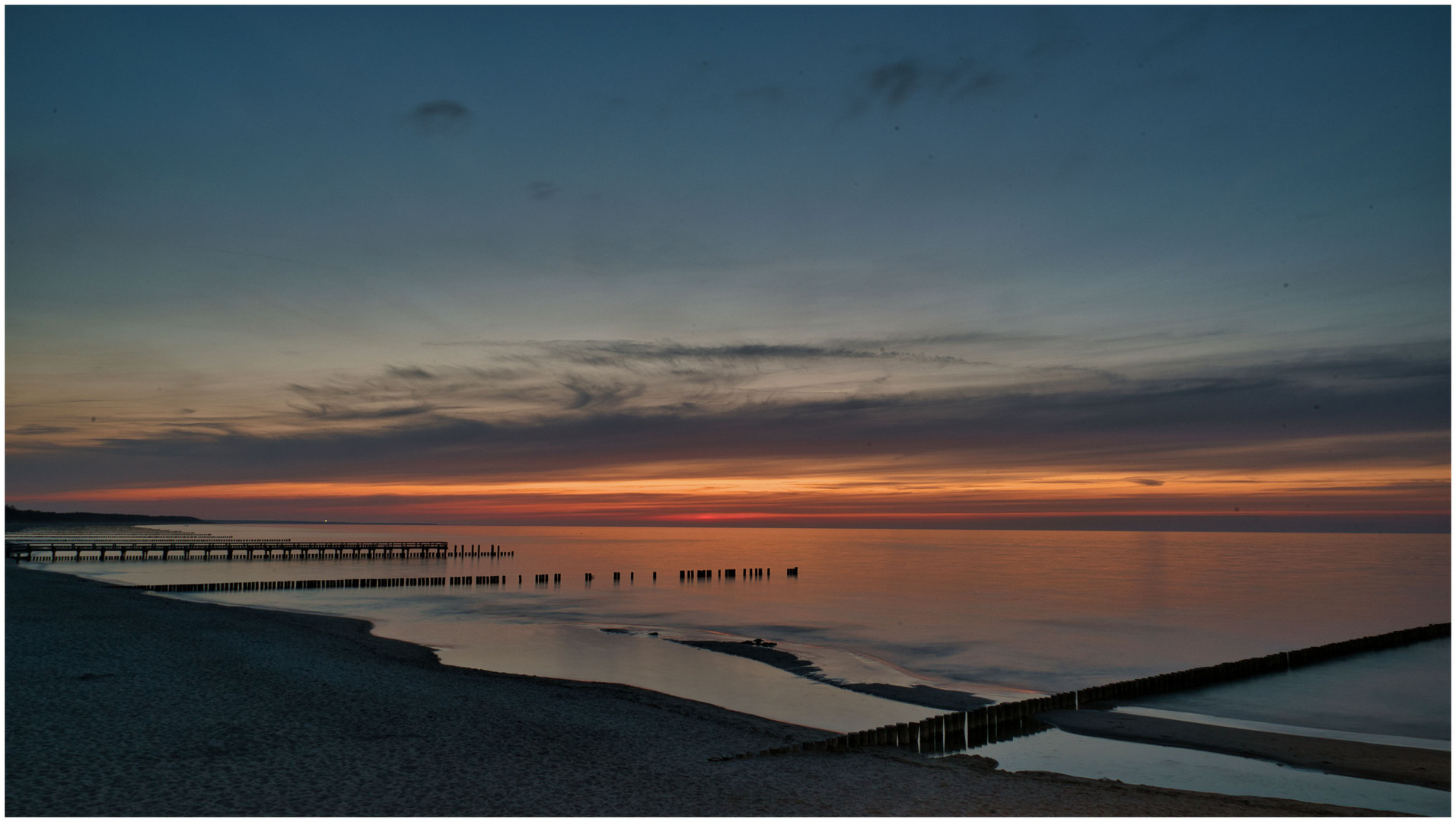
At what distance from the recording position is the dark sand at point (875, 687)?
2686 cm

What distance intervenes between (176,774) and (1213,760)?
21.3m

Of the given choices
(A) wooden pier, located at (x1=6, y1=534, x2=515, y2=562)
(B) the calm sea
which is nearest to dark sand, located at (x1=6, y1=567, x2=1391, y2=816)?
(B) the calm sea

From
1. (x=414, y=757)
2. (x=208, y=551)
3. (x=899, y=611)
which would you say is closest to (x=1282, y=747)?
(x=414, y=757)

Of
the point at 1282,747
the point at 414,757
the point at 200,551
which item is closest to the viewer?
the point at 414,757

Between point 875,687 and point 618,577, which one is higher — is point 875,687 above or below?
above

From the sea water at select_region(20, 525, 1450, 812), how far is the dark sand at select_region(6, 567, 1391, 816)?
5.93 m

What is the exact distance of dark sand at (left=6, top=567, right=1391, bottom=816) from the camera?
13039 mm

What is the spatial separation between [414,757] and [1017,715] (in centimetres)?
1552

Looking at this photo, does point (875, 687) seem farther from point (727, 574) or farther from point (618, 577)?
point (727, 574)

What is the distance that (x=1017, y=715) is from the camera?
2306 centimetres

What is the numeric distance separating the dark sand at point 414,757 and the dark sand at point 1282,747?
491cm

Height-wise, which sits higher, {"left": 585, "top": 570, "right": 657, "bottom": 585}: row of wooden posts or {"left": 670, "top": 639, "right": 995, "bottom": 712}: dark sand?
{"left": 670, "top": 639, "right": 995, "bottom": 712}: dark sand

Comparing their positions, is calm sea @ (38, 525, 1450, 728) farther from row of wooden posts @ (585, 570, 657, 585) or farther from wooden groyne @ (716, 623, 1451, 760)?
wooden groyne @ (716, 623, 1451, 760)

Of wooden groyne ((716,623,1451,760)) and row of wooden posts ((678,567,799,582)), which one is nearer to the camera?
wooden groyne ((716,623,1451,760))
